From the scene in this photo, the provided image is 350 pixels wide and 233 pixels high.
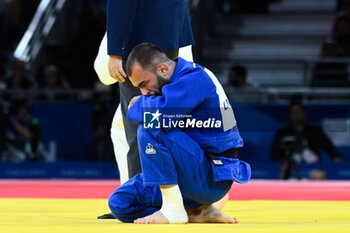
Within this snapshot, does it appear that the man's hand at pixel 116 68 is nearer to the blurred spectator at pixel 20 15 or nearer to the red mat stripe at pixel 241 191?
the red mat stripe at pixel 241 191

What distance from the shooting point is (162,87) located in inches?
94.0

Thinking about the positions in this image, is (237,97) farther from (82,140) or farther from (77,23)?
(77,23)

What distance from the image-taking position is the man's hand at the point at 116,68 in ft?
9.09

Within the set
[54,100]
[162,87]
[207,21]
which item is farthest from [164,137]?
[207,21]

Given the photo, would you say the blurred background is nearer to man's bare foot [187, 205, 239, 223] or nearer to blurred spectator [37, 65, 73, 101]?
blurred spectator [37, 65, 73, 101]

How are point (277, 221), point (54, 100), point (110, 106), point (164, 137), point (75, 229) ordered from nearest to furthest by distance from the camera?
point (75, 229)
point (164, 137)
point (277, 221)
point (110, 106)
point (54, 100)

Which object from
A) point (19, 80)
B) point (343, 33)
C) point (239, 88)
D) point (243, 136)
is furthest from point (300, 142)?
point (19, 80)

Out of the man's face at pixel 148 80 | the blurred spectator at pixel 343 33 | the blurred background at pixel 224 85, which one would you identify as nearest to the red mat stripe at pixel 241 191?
the blurred background at pixel 224 85

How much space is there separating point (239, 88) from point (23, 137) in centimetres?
238

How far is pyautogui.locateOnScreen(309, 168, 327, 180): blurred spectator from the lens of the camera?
6156 mm

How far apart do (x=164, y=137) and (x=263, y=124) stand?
4.24 metres

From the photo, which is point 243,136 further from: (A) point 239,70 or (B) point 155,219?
(B) point 155,219

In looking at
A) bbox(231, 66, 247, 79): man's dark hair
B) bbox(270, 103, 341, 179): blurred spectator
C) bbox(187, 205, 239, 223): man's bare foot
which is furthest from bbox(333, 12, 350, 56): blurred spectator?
bbox(187, 205, 239, 223): man's bare foot

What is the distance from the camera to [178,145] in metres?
2.33
